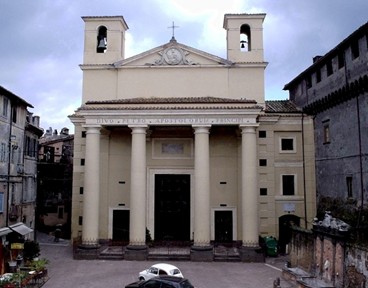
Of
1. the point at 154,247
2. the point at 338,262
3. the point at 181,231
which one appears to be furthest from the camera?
Answer: the point at 181,231

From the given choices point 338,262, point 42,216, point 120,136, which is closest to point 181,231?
point 120,136

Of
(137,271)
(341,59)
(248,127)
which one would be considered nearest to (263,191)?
(248,127)

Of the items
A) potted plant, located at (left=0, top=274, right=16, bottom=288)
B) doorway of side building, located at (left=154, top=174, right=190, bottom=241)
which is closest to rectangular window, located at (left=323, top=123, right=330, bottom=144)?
doorway of side building, located at (left=154, top=174, right=190, bottom=241)

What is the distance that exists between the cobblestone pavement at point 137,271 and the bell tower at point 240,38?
1509 centimetres

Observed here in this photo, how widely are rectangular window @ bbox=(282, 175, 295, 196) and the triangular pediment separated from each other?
9685 millimetres

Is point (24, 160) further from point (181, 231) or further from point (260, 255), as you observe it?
point (260, 255)

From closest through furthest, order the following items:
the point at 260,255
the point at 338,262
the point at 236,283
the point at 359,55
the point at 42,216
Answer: the point at 338,262, the point at 236,283, the point at 359,55, the point at 260,255, the point at 42,216

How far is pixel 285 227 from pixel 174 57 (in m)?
15.1

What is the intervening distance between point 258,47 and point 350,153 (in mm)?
11727

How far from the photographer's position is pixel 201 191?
25922 mm

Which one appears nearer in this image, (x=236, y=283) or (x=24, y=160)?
(x=236, y=283)

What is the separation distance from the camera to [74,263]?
79.5 ft

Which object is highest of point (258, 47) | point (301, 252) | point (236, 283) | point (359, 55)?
point (258, 47)

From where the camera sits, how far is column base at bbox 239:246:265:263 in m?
25.0
